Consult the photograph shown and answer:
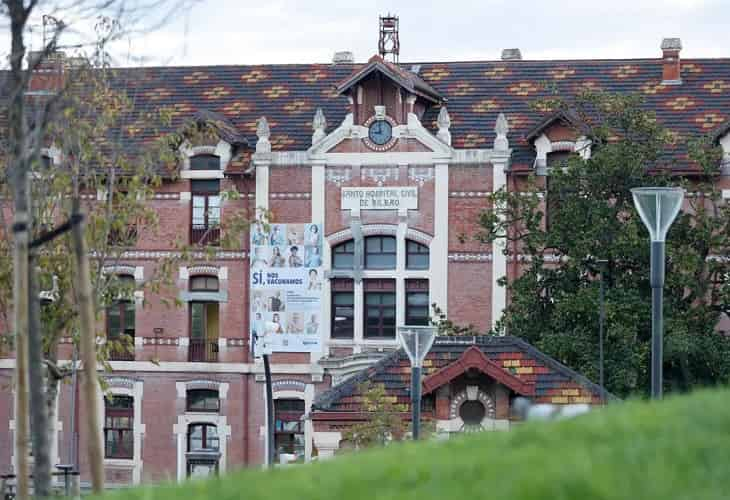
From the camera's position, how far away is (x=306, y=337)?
49.3 metres

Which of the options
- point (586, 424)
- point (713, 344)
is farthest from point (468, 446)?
point (713, 344)

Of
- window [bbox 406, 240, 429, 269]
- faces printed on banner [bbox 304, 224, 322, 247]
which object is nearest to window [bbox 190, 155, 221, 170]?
faces printed on banner [bbox 304, 224, 322, 247]

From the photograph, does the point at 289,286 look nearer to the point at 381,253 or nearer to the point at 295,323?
the point at 295,323

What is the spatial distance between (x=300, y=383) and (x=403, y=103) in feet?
27.9

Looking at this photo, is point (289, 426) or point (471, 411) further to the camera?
point (289, 426)

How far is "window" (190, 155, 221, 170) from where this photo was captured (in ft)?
165

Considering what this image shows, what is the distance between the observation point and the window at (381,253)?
162 ft

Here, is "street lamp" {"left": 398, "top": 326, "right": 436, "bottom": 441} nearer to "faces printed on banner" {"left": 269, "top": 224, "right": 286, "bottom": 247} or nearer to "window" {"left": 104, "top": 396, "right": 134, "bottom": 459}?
"faces printed on banner" {"left": 269, "top": 224, "right": 286, "bottom": 247}

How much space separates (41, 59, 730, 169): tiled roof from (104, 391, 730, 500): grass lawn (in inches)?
1457

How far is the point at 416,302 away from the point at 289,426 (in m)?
5.08

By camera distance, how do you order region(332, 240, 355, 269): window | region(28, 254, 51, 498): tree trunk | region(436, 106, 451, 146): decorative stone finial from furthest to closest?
region(332, 240, 355, 269): window → region(436, 106, 451, 146): decorative stone finial → region(28, 254, 51, 498): tree trunk

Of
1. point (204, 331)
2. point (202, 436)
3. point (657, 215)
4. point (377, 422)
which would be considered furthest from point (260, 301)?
point (657, 215)

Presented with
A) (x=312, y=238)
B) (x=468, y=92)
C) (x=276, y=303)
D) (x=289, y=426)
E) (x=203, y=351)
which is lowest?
(x=289, y=426)

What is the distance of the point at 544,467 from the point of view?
1022cm
